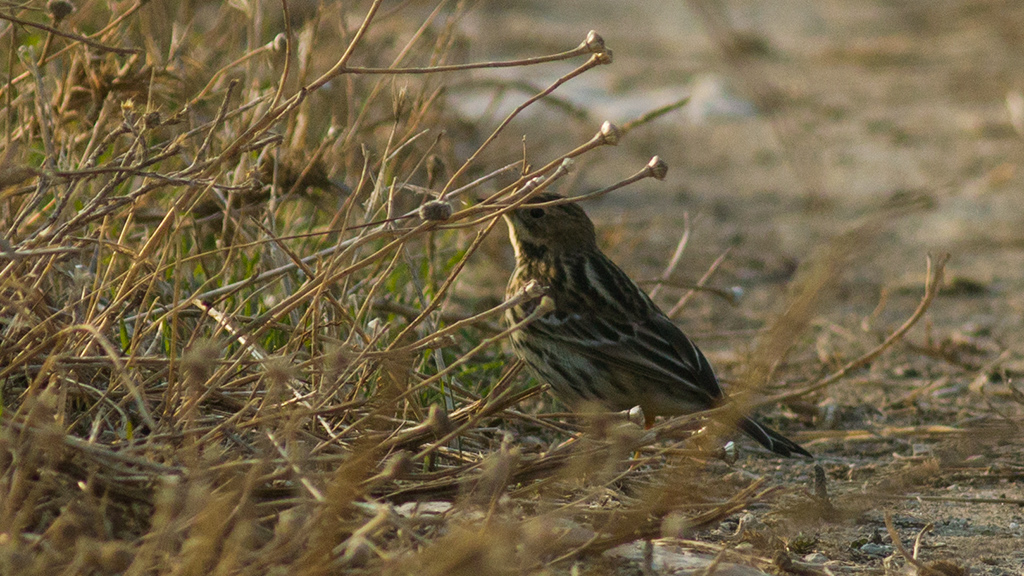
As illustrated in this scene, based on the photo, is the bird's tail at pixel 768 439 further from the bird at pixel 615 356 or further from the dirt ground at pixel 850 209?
the dirt ground at pixel 850 209

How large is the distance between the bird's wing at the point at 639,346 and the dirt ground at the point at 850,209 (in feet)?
1.25

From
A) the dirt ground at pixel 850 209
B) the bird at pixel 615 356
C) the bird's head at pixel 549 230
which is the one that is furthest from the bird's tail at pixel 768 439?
the bird's head at pixel 549 230

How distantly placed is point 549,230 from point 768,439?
52.2 inches

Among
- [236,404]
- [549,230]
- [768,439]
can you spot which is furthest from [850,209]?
[236,404]

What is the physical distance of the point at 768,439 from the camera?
4.19m

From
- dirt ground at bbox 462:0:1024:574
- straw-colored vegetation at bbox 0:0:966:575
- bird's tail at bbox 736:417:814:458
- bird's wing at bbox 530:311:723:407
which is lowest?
dirt ground at bbox 462:0:1024:574

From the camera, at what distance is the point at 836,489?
4.27 metres

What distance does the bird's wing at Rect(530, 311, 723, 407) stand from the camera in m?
4.42

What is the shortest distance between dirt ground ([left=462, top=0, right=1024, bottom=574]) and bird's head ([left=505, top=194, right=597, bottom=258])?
2.34ft

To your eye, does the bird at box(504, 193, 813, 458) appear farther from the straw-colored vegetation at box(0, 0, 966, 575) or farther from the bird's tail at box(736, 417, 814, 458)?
the straw-colored vegetation at box(0, 0, 966, 575)

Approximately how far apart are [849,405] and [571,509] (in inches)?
99.8

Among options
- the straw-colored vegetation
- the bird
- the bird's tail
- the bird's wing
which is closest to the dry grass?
the straw-colored vegetation

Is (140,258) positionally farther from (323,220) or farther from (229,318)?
(323,220)

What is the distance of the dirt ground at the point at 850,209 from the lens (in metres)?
3.84
